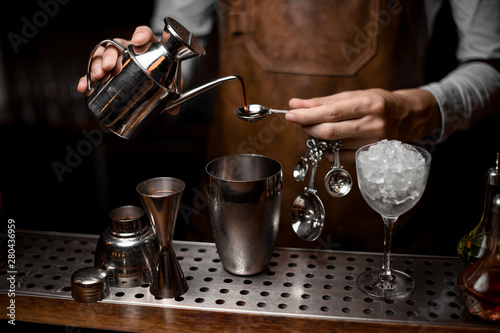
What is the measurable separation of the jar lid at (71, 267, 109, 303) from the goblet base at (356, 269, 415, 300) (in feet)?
1.84

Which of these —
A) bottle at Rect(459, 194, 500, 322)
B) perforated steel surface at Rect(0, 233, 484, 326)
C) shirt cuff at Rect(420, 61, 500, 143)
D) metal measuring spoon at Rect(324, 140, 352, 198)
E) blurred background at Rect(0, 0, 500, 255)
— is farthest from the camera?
blurred background at Rect(0, 0, 500, 255)

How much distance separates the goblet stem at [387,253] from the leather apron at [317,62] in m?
0.65

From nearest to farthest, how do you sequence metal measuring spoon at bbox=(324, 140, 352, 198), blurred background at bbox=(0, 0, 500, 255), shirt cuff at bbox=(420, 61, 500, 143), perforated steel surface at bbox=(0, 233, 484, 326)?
1. perforated steel surface at bbox=(0, 233, 484, 326)
2. metal measuring spoon at bbox=(324, 140, 352, 198)
3. shirt cuff at bbox=(420, 61, 500, 143)
4. blurred background at bbox=(0, 0, 500, 255)

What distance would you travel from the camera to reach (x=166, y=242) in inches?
43.6

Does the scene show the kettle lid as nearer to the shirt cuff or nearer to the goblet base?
the goblet base

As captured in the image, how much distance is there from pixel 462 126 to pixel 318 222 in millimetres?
872

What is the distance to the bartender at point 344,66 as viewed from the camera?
1783 millimetres

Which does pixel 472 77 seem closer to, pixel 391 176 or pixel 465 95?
pixel 465 95

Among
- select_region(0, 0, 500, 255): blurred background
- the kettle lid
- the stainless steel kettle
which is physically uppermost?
the kettle lid

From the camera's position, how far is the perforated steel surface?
1.07m

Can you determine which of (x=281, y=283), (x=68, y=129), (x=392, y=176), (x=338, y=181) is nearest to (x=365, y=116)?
(x=338, y=181)

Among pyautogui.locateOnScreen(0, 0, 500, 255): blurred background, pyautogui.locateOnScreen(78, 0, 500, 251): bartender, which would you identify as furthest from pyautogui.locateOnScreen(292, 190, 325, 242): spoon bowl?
pyautogui.locateOnScreen(0, 0, 500, 255): blurred background

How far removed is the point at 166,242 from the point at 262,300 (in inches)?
9.5

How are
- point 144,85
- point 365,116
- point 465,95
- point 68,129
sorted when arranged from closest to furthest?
point 144,85 → point 365,116 → point 465,95 → point 68,129
